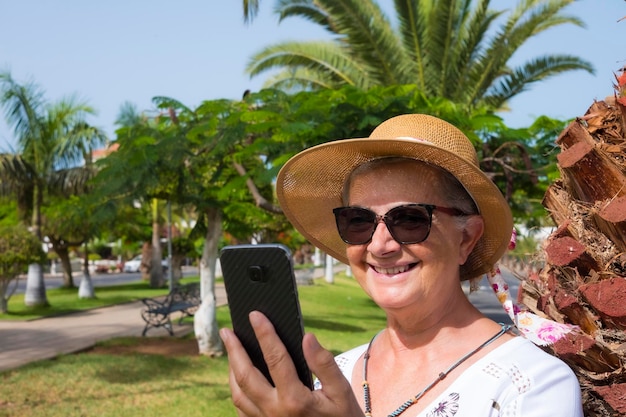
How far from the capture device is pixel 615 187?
1957 millimetres

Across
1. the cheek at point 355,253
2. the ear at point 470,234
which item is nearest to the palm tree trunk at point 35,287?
the cheek at point 355,253

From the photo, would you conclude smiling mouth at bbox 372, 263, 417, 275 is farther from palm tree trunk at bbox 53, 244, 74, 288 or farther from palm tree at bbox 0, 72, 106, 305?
palm tree trunk at bbox 53, 244, 74, 288

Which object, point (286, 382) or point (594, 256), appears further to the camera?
point (594, 256)

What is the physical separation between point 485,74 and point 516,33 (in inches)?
47.9

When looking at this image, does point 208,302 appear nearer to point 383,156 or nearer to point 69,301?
point 383,156

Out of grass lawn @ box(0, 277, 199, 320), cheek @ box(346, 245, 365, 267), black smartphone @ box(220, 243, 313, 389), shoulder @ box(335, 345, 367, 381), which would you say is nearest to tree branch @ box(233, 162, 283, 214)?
shoulder @ box(335, 345, 367, 381)

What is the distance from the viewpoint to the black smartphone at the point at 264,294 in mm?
1248

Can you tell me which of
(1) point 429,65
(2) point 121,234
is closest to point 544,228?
(1) point 429,65

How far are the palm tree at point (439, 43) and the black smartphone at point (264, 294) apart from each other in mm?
14072

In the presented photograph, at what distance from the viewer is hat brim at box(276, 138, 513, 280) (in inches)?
68.6

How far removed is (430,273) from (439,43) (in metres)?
14.2

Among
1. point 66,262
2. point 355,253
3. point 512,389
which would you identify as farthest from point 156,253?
point 512,389

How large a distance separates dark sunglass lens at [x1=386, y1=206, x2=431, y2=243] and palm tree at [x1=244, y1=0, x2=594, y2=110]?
13583 mm

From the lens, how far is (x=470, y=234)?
1.88 m
